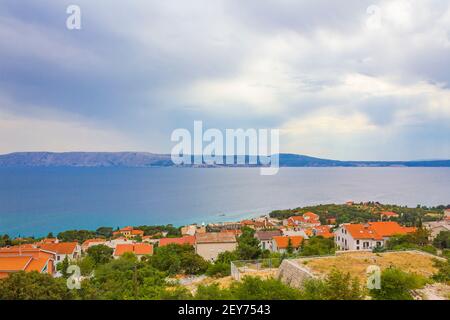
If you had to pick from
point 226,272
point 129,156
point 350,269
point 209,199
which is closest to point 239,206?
point 209,199

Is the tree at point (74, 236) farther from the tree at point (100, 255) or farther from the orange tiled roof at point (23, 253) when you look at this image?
the orange tiled roof at point (23, 253)

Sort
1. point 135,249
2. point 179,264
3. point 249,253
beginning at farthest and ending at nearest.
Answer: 1. point 135,249
2. point 249,253
3. point 179,264

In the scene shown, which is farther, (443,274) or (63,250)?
(63,250)

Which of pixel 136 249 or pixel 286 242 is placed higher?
pixel 286 242

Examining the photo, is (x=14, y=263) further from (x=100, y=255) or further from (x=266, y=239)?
(x=266, y=239)

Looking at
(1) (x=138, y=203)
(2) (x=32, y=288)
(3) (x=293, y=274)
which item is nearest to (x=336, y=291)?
(3) (x=293, y=274)

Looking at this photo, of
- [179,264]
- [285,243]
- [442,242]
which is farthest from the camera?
[285,243]
